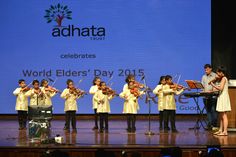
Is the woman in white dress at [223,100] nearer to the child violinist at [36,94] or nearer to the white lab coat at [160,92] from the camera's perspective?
the white lab coat at [160,92]

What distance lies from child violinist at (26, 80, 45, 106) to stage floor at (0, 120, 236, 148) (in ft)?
2.59

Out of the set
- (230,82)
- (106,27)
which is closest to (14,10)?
(106,27)

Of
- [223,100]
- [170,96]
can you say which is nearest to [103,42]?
[170,96]

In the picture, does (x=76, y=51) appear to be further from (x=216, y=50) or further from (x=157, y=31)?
(x=216, y=50)

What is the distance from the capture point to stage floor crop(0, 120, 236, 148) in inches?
389

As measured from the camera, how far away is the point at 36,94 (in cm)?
1416

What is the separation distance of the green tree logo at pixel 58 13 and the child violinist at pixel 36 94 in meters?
3.36

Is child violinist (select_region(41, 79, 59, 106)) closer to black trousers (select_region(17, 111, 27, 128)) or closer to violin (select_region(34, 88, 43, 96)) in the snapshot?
violin (select_region(34, 88, 43, 96))

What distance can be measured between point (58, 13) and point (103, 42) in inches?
66.2

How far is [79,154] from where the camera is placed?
954 cm

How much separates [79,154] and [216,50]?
8523mm

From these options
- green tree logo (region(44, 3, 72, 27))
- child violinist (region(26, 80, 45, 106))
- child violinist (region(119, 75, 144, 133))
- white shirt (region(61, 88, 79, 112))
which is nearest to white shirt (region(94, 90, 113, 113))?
child violinist (region(119, 75, 144, 133))

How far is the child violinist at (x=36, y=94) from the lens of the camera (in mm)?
14039

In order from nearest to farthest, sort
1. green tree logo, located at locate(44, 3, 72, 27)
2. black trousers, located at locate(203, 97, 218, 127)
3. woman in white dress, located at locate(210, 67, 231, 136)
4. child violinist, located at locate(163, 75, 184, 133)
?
woman in white dress, located at locate(210, 67, 231, 136) < child violinist, located at locate(163, 75, 184, 133) < black trousers, located at locate(203, 97, 218, 127) < green tree logo, located at locate(44, 3, 72, 27)
